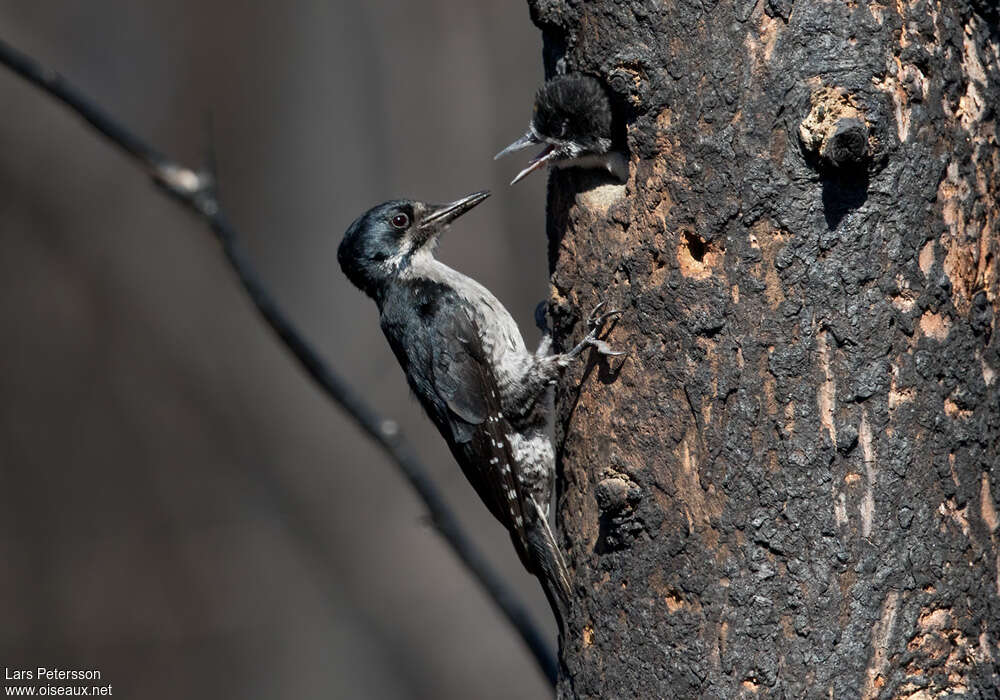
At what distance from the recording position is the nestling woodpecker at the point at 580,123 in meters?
2.83

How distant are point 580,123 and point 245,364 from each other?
5562 mm

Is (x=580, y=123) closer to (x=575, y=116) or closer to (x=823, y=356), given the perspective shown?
(x=575, y=116)

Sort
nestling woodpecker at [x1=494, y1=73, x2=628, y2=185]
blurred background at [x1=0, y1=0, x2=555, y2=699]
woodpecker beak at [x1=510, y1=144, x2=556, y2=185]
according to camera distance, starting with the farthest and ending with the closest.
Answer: blurred background at [x1=0, y1=0, x2=555, y2=699]
woodpecker beak at [x1=510, y1=144, x2=556, y2=185]
nestling woodpecker at [x1=494, y1=73, x2=628, y2=185]

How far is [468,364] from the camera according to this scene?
3.62 meters

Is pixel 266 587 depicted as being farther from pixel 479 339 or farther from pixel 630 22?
pixel 630 22

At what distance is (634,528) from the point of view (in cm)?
258

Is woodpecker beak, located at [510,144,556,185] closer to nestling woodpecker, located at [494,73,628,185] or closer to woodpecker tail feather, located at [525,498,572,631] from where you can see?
nestling woodpecker, located at [494,73,628,185]

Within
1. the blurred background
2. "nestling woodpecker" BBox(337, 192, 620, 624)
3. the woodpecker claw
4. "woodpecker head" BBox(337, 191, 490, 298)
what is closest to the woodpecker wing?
"nestling woodpecker" BBox(337, 192, 620, 624)

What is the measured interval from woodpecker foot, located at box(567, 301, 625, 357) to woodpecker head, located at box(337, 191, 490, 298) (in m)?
1.32

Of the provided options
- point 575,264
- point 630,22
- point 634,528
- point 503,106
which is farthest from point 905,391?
point 503,106

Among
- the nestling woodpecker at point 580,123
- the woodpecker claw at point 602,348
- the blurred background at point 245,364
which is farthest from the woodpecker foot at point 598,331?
the blurred background at point 245,364

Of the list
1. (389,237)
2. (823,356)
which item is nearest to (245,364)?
(389,237)

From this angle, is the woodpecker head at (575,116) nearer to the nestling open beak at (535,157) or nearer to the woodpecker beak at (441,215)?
the nestling open beak at (535,157)

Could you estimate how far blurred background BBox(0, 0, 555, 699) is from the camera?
24.7 ft
